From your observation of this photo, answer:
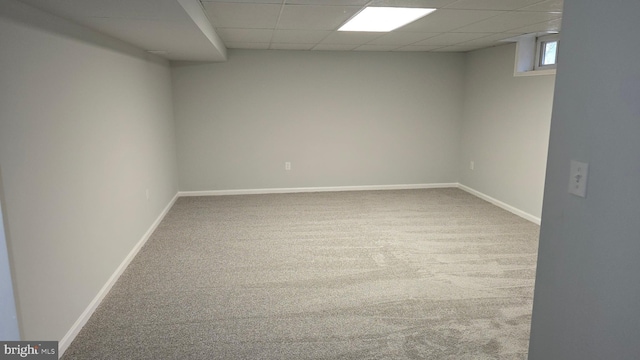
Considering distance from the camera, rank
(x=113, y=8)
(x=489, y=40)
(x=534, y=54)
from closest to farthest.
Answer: (x=113, y=8) → (x=489, y=40) → (x=534, y=54)

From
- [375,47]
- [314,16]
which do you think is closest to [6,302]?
[314,16]

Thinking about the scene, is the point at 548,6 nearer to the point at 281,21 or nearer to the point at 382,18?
the point at 382,18

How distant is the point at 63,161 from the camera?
237 centimetres

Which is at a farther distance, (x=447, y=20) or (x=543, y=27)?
(x=543, y=27)

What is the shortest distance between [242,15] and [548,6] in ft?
7.49

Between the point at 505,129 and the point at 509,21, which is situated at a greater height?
the point at 509,21

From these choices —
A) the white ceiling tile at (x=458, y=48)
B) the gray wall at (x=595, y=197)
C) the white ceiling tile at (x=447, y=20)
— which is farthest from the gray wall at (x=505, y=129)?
the gray wall at (x=595, y=197)

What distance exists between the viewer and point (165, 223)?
4.62 metres

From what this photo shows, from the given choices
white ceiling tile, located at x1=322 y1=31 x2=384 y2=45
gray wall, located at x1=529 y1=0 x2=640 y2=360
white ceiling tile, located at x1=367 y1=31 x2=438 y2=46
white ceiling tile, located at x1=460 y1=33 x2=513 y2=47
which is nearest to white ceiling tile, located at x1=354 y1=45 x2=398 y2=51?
white ceiling tile, located at x1=367 y1=31 x2=438 y2=46

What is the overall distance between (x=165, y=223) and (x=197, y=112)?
70.7 inches

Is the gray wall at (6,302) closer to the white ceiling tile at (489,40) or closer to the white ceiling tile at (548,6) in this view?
the white ceiling tile at (548,6)

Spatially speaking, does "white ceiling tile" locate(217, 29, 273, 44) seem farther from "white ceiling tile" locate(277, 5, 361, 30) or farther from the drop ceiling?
"white ceiling tile" locate(277, 5, 361, 30)

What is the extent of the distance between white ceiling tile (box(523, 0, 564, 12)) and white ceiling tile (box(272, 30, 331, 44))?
1.84 m

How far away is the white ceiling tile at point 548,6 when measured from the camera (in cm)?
273
